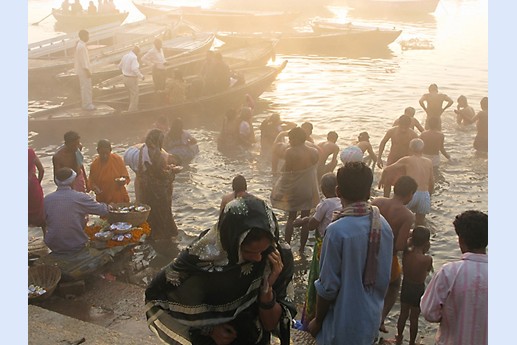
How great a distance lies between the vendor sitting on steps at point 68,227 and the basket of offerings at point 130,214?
2.64 feet

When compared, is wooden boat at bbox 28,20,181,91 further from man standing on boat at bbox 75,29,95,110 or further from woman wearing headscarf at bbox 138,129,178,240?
woman wearing headscarf at bbox 138,129,178,240

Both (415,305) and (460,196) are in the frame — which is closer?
(415,305)

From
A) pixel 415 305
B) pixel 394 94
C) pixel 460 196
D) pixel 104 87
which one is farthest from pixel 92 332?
pixel 394 94

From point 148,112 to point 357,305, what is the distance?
1167cm

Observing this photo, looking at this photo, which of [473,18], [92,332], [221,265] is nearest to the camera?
[221,265]

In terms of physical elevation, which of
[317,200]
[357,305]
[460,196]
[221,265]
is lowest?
[460,196]

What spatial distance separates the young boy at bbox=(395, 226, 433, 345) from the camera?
5.34 m

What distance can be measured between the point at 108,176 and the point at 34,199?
1.07 meters

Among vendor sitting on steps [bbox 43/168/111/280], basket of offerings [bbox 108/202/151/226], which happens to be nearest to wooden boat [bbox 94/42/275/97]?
basket of offerings [bbox 108/202/151/226]

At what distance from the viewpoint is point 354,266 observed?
3400mm

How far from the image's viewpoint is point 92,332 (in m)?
4.74

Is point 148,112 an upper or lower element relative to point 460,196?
upper

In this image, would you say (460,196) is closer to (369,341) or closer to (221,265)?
(369,341)

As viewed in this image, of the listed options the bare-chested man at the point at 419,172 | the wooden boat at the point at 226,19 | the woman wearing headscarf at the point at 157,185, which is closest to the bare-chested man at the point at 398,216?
the bare-chested man at the point at 419,172
